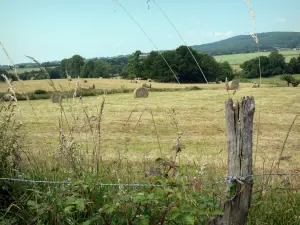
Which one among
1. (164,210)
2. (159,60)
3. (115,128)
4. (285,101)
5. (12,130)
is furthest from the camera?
(159,60)

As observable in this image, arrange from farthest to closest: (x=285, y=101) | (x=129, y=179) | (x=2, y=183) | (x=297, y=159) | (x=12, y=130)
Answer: (x=285, y=101)
(x=297, y=159)
(x=129, y=179)
(x=12, y=130)
(x=2, y=183)

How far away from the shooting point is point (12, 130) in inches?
131

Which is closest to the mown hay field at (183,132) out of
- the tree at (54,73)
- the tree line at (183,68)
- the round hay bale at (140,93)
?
the tree at (54,73)

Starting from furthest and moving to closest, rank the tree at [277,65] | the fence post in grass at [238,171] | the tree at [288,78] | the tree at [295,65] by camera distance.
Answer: the tree at [295,65], the tree at [277,65], the tree at [288,78], the fence post in grass at [238,171]

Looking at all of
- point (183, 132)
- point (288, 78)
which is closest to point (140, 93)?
point (183, 132)

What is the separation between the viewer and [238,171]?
8.00ft

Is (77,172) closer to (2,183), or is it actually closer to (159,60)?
(2,183)

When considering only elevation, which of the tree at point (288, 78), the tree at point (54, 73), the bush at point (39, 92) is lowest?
the tree at point (288, 78)

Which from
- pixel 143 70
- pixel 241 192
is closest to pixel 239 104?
pixel 241 192

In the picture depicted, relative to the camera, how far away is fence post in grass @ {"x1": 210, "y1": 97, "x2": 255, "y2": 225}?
241 centimetres

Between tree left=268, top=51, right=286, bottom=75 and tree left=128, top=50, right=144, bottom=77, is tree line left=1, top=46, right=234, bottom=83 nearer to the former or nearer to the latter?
tree left=128, top=50, right=144, bottom=77

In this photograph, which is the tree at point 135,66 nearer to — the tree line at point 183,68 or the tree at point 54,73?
the tree line at point 183,68

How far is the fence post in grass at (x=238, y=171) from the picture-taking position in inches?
95.0

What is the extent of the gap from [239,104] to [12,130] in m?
2.01
